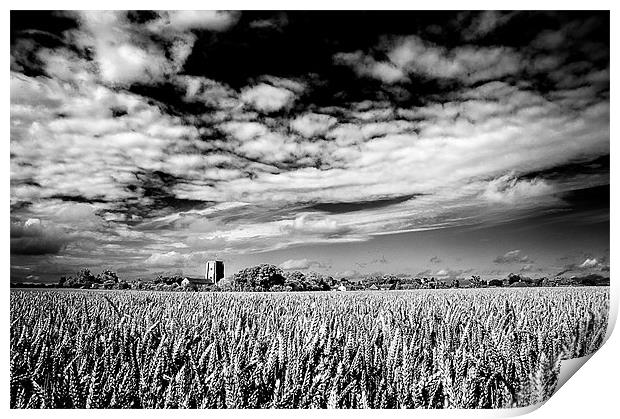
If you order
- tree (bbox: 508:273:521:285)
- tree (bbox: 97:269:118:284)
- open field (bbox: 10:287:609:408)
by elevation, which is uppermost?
tree (bbox: 97:269:118:284)

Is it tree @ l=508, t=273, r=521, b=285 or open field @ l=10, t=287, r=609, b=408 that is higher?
tree @ l=508, t=273, r=521, b=285

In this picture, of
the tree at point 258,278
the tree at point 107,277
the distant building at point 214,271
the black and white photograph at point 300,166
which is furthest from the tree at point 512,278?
the tree at point 107,277

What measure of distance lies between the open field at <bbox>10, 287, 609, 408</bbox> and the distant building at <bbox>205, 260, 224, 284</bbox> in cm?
15

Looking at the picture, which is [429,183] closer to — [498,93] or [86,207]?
[498,93]

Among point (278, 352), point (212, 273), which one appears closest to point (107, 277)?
point (212, 273)

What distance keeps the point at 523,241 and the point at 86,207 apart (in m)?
2.64

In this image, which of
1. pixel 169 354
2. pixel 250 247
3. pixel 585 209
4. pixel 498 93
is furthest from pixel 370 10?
pixel 169 354

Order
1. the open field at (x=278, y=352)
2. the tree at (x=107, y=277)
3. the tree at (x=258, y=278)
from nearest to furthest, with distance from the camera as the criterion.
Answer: the open field at (x=278, y=352) → the tree at (x=107, y=277) → the tree at (x=258, y=278)

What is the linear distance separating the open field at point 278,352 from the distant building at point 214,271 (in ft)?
0.49

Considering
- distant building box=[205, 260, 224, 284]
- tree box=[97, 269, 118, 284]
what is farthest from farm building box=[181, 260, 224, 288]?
tree box=[97, 269, 118, 284]

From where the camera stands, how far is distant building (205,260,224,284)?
3.38 meters

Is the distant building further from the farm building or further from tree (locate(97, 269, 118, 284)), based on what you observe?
tree (locate(97, 269, 118, 284))

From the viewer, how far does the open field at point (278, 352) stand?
259cm

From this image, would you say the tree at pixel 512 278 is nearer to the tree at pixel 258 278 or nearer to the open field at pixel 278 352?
the open field at pixel 278 352
